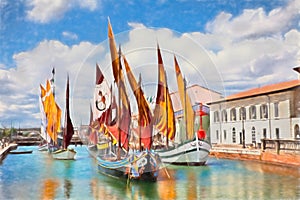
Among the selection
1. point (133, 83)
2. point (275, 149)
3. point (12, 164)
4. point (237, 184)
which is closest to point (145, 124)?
point (133, 83)

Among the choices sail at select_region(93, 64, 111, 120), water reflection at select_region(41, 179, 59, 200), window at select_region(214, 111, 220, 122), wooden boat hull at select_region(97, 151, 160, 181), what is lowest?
water reflection at select_region(41, 179, 59, 200)

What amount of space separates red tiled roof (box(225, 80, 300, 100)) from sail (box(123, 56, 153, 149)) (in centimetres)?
140

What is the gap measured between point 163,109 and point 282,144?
70.5 inches

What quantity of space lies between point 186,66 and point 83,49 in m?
1.36

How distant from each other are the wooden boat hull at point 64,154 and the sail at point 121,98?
7.35 ft

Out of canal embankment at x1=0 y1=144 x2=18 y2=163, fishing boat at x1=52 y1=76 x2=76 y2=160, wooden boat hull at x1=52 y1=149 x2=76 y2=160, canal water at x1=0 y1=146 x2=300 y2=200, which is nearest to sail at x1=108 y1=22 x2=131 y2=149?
canal water at x1=0 y1=146 x2=300 y2=200

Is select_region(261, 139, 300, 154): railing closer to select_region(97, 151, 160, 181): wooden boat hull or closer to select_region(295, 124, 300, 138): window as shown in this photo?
select_region(295, 124, 300, 138): window

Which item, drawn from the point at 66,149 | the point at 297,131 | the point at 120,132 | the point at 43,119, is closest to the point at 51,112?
the point at 43,119

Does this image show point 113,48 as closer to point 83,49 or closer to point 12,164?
point 83,49

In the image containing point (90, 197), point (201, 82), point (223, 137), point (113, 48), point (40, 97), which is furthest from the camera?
point (223, 137)

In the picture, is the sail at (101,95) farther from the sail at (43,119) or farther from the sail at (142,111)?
the sail at (43,119)

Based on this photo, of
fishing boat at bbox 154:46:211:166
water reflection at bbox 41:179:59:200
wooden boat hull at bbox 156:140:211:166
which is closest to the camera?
water reflection at bbox 41:179:59:200

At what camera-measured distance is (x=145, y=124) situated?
5.97 m

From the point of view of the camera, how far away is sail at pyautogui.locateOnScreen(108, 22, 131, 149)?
585 cm
